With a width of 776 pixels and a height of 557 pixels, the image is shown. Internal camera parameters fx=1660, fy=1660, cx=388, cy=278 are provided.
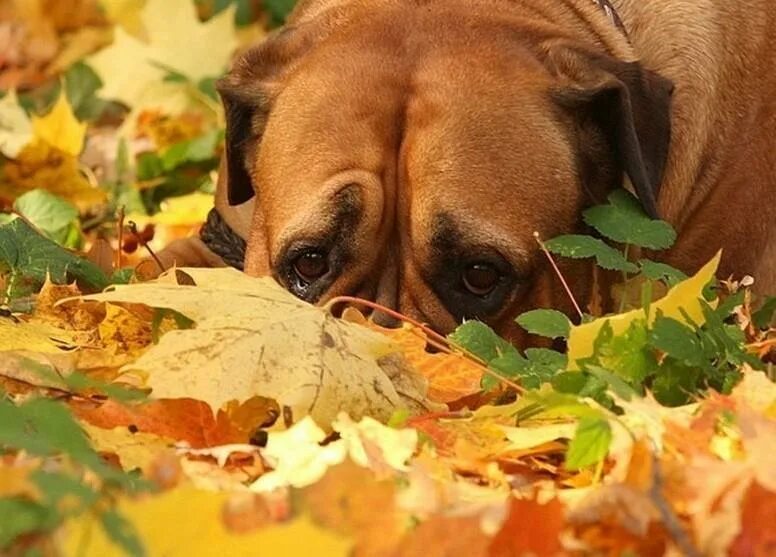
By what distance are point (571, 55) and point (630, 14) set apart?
33cm

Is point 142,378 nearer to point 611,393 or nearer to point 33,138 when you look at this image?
point 611,393

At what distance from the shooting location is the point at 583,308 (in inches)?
103

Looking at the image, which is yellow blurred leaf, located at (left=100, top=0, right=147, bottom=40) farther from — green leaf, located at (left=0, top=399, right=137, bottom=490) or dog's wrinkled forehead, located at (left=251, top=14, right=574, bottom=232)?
green leaf, located at (left=0, top=399, right=137, bottom=490)

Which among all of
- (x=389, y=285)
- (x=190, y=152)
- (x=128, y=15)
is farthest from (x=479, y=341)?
(x=128, y=15)

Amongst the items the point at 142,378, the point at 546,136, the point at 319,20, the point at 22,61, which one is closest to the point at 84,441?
the point at 142,378

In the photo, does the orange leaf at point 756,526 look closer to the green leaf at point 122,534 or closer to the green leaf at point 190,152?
the green leaf at point 122,534

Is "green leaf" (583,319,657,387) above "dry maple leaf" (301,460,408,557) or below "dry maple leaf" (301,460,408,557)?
below

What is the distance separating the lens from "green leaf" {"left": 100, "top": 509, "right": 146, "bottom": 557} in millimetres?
1277

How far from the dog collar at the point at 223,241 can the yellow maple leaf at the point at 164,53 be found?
1.26m

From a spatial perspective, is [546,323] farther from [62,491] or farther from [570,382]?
[62,491]

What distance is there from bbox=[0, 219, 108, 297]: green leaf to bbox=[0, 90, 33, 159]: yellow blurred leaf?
4.12 feet

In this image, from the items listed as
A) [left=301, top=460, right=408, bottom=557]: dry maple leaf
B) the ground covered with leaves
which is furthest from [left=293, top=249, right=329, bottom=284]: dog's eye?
[left=301, top=460, right=408, bottom=557]: dry maple leaf

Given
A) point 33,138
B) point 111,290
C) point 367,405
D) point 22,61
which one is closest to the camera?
point 367,405

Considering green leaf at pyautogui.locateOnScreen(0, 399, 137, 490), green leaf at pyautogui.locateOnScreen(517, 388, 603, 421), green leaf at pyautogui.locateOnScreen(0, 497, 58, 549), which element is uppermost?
green leaf at pyautogui.locateOnScreen(0, 497, 58, 549)
